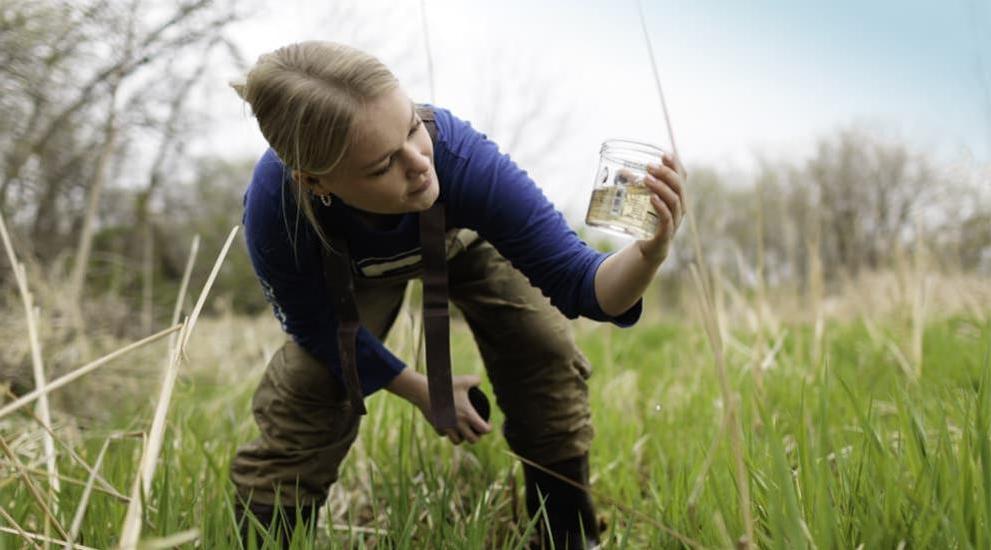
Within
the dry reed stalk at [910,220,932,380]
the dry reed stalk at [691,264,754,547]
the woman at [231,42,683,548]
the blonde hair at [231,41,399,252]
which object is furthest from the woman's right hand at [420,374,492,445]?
the dry reed stalk at [910,220,932,380]

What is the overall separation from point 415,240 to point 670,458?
3.14ft

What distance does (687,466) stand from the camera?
1812mm

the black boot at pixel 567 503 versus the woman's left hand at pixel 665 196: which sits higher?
the woman's left hand at pixel 665 196

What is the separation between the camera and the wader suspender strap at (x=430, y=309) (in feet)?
4.99

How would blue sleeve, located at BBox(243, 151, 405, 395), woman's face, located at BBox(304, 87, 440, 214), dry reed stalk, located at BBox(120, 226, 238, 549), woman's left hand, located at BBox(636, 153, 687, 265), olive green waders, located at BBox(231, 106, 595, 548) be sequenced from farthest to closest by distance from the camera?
olive green waders, located at BBox(231, 106, 595, 548)
blue sleeve, located at BBox(243, 151, 405, 395)
woman's face, located at BBox(304, 87, 440, 214)
woman's left hand, located at BBox(636, 153, 687, 265)
dry reed stalk, located at BBox(120, 226, 238, 549)

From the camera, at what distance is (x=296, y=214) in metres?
1.60

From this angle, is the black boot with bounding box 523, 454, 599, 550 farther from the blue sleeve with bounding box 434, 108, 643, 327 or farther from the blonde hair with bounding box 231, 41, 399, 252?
the blonde hair with bounding box 231, 41, 399, 252

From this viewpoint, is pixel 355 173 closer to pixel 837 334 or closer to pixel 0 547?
pixel 0 547

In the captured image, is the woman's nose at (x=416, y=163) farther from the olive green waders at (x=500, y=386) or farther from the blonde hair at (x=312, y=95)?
the olive green waders at (x=500, y=386)

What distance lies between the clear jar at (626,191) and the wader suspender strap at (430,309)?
0.38m

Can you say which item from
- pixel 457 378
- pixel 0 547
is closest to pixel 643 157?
pixel 457 378

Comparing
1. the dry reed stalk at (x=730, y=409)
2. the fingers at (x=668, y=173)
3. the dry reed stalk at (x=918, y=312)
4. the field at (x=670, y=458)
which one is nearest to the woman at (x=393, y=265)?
the fingers at (x=668, y=173)

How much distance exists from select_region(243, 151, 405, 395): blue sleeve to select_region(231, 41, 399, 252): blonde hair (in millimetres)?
183

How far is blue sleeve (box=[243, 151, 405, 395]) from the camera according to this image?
158 cm
